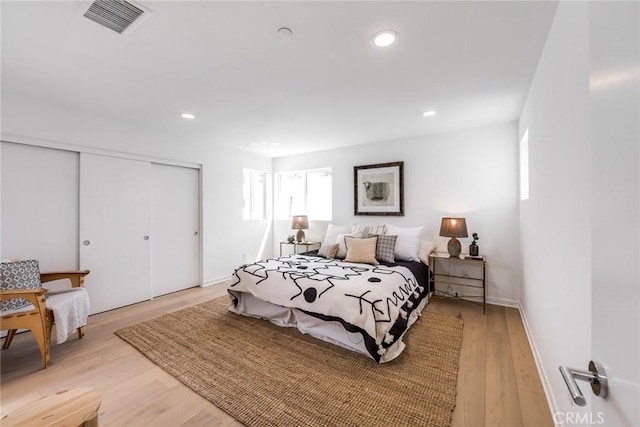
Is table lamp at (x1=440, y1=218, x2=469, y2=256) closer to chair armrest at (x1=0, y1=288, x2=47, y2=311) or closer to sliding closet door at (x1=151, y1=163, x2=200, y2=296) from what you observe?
sliding closet door at (x1=151, y1=163, x2=200, y2=296)

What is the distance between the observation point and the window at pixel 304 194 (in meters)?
5.16

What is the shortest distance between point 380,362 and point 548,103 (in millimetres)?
2229

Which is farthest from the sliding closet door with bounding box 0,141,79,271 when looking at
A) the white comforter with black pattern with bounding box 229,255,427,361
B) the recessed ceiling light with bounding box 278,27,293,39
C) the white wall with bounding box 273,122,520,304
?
the white wall with bounding box 273,122,520,304

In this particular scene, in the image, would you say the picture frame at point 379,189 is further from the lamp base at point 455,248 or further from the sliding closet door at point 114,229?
the sliding closet door at point 114,229

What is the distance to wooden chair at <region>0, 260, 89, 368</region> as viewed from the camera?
2.06 m

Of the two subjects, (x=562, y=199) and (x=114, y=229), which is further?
(x=114, y=229)

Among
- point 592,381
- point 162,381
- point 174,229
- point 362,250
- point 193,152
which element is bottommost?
point 162,381

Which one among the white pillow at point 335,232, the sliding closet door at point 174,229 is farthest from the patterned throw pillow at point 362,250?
the sliding closet door at point 174,229

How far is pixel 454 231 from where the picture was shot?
3.34 meters

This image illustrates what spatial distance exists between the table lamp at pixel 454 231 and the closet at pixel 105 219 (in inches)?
150

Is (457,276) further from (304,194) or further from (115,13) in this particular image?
(115,13)

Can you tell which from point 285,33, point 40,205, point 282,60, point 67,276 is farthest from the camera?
point 40,205

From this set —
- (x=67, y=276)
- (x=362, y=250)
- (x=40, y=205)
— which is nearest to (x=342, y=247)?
(x=362, y=250)

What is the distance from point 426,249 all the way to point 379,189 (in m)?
1.26
